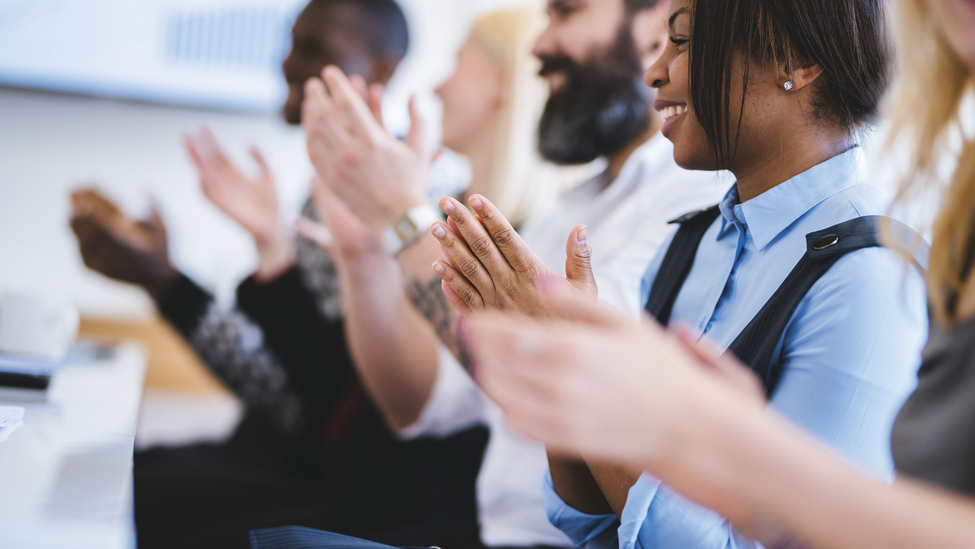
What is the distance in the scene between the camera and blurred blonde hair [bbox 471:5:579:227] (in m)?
1.48

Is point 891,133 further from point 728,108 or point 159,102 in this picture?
point 159,102

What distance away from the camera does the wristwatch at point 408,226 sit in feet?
3.05

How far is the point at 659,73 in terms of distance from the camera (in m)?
0.69

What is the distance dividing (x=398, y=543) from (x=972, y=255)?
0.70m

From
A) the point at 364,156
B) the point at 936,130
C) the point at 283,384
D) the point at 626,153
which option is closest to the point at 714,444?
the point at 936,130

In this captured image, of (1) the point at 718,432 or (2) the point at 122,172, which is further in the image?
(2) the point at 122,172

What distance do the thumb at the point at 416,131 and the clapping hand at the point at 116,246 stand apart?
68 cm

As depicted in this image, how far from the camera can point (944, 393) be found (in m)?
0.35

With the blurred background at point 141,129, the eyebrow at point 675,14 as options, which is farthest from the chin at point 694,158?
the blurred background at point 141,129

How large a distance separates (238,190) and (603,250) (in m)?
0.87

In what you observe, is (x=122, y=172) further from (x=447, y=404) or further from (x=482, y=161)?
(x=447, y=404)

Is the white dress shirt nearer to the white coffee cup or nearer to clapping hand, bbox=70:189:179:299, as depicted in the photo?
the white coffee cup

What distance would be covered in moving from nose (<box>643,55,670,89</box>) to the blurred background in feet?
4.86

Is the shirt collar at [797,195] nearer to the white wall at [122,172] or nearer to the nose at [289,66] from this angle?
the nose at [289,66]
